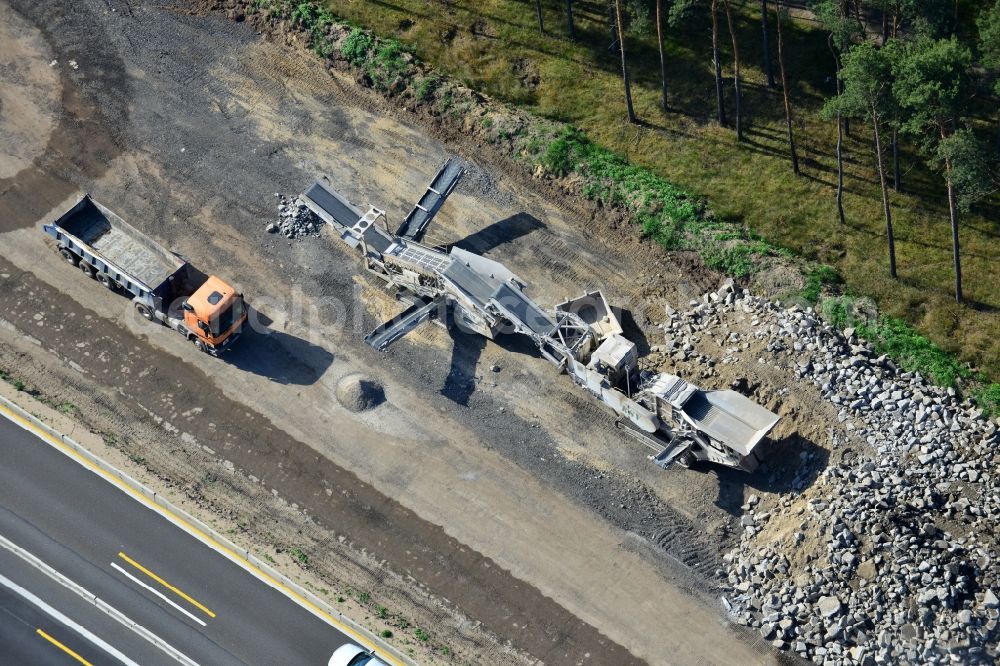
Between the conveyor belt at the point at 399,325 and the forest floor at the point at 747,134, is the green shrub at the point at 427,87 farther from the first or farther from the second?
the conveyor belt at the point at 399,325

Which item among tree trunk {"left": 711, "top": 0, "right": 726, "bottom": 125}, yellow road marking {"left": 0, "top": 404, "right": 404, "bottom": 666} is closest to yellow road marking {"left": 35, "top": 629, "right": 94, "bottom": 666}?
yellow road marking {"left": 0, "top": 404, "right": 404, "bottom": 666}

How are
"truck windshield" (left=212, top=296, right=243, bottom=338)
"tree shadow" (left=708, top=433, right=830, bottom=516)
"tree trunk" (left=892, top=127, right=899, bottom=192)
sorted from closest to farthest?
"tree shadow" (left=708, top=433, right=830, bottom=516), "truck windshield" (left=212, top=296, right=243, bottom=338), "tree trunk" (left=892, top=127, right=899, bottom=192)

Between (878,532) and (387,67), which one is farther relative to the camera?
(387,67)

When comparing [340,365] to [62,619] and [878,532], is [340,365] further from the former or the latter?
[878,532]

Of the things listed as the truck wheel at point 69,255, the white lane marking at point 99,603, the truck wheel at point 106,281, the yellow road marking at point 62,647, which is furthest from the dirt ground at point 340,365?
the yellow road marking at point 62,647

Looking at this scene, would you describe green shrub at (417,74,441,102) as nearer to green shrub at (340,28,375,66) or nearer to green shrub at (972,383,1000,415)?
green shrub at (340,28,375,66)

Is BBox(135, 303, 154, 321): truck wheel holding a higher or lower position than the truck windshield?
lower

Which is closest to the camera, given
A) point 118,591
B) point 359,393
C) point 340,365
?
point 118,591

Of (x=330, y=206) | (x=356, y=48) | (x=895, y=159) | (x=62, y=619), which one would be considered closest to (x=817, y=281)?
(x=895, y=159)
